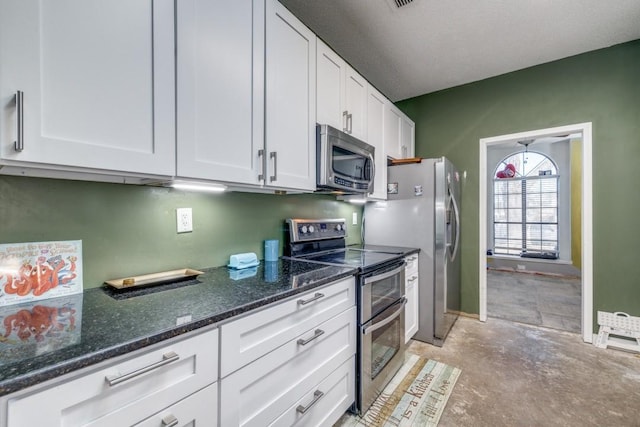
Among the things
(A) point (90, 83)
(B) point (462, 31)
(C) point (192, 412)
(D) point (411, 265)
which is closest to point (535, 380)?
(D) point (411, 265)

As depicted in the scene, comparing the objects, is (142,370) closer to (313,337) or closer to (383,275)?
(313,337)

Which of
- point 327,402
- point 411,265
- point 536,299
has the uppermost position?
point 411,265

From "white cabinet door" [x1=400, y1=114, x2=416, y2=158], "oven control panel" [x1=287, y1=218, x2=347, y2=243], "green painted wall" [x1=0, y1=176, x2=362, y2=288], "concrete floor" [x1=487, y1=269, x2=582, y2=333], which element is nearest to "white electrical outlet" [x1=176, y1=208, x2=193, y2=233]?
"green painted wall" [x1=0, y1=176, x2=362, y2=288]

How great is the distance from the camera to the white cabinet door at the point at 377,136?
2.46 metres

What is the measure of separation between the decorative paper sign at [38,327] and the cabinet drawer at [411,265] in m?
2.10

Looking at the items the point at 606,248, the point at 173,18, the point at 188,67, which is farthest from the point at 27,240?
the point at 606,248

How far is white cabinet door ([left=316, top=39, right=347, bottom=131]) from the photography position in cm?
184

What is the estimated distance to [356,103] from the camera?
2236 mm

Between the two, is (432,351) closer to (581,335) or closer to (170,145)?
(581,335)

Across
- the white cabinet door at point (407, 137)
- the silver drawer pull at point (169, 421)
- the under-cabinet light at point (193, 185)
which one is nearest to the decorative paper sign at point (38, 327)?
the silver drawer pull at point (169, 421)

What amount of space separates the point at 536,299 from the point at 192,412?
4697mm

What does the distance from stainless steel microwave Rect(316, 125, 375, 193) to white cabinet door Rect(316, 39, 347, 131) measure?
12 cm

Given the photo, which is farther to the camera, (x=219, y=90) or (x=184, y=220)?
(x=184, y=220)

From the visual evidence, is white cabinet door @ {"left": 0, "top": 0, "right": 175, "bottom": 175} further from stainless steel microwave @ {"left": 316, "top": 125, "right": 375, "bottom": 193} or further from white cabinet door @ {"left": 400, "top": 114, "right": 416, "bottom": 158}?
white cabinet door @ {"left": 400, "top": 114, "right": 416, "bottom": 158}
